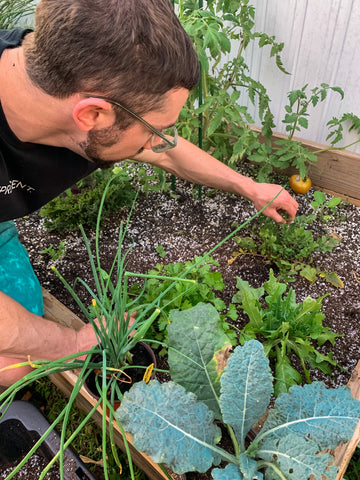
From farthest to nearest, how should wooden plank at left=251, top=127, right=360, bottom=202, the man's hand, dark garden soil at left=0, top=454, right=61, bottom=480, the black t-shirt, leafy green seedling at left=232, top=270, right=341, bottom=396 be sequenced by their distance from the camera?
1. wooden plank at left=251, top=127, right=360, bottom=202
2. the man's hand
3. dark garden soil at left=0, top=454, right=61, bottom=480
4. leafy green seedling at left=232, top=270, right=341, bottom=396
5. the black t-shirt

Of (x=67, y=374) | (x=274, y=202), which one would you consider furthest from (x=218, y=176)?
(x=67, y=374)

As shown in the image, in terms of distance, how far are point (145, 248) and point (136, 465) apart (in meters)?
0.98

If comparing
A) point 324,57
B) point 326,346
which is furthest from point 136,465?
point 324,57

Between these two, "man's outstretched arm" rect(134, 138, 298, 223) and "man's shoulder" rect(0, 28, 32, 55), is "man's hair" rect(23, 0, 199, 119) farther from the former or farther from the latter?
"man's outstretched arm" rect(134, 138, 298, 223)

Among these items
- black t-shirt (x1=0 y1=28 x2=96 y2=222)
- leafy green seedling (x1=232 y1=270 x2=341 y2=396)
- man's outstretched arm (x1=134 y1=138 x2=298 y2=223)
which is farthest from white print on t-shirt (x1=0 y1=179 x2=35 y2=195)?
leafy green seedling (x1=232 y1=270 x2=341 y2=396)

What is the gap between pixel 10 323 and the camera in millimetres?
1199

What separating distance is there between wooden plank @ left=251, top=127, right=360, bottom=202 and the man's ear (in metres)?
1.46

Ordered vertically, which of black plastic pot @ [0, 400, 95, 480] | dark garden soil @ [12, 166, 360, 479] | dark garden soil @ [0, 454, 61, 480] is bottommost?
dark garden soil @ [0, 454, 61, 480]

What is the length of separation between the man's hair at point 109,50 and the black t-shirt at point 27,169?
26 cm

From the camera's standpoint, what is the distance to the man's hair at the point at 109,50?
916 millimetres

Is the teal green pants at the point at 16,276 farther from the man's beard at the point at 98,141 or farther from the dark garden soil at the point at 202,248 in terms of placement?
the man's beard at the point at 98,141

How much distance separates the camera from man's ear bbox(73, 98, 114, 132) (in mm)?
968

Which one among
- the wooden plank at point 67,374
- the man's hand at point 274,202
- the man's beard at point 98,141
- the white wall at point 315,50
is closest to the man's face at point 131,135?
the man's beard at point 98,141

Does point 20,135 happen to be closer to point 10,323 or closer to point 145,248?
point 10,323
